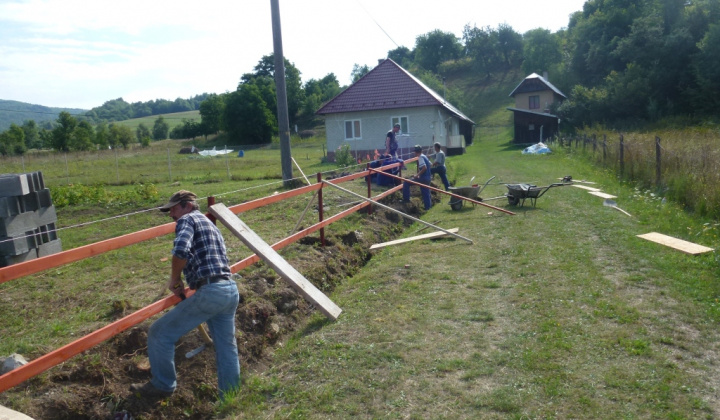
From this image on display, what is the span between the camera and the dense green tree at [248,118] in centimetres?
6712

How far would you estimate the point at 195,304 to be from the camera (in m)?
4.09

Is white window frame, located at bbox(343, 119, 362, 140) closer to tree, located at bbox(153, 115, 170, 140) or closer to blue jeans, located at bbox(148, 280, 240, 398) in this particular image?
blue jeans, located at bbox(148, 280, 240, 398)

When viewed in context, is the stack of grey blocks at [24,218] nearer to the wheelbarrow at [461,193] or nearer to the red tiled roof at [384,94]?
the wheelbarrow at [461,193]

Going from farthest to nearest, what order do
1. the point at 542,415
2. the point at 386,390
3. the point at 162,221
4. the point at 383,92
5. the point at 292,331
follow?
1. the point at 383,92
2. the point at 162,221
3. the point at 292,331
4. the point at 386,390
5. the point at 542,415

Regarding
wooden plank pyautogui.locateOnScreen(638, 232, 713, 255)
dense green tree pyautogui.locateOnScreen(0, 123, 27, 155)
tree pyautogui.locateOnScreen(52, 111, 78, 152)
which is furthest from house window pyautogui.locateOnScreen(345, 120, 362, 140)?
dense green tree pyautogui.locateOnScreen(0, 123, 27, 155)

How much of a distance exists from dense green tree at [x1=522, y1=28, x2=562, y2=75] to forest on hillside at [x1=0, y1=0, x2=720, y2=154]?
156mm

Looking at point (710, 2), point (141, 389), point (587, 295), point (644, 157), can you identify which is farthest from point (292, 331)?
point (710, 2)

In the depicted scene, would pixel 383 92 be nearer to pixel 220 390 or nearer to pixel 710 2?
pixel 220 390

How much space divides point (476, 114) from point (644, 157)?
6605cm

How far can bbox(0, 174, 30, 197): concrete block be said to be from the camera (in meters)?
8.39

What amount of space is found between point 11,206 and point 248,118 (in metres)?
61.3

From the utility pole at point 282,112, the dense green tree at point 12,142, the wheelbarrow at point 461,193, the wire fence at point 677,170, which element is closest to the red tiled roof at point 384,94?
the wire fence at point 677,170

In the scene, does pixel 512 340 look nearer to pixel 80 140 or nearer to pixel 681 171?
pixel 681 171

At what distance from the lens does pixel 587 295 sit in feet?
19.6
